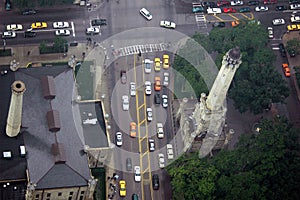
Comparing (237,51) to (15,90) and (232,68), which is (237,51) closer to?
(232,68)

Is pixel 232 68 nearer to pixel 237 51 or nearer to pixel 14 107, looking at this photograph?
pixel 237 51

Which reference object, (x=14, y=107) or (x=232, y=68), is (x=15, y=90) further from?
(x=232, y=68)

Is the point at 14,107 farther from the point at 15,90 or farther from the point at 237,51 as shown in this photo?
the point at 237,51

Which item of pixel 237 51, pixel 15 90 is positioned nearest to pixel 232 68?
pixel 237 51

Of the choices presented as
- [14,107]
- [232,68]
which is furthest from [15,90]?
[232,68]
